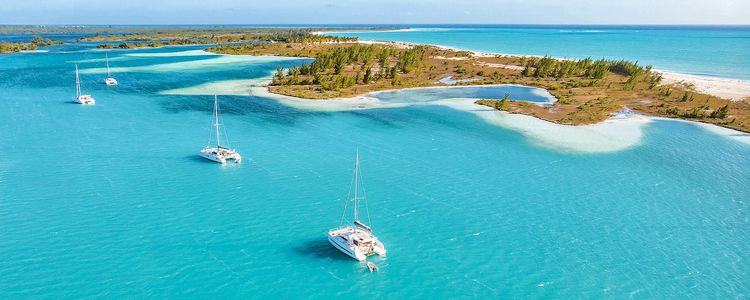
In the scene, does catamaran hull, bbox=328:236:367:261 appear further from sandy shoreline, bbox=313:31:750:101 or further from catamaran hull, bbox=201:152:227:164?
sandy shoreline, bbox=313:31:750:101

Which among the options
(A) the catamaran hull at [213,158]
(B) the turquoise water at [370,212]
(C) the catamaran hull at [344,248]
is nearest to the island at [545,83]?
(B) the turquoise water at [370,212]

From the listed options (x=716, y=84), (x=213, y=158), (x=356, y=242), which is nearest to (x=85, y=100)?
(x=213, y=158)

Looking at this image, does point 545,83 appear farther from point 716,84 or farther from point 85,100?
point 85,100

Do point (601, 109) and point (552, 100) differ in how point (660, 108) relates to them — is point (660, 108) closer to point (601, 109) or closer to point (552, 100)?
point (601, 109)

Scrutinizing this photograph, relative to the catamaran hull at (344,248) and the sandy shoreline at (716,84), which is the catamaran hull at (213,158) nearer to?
the catamaran hull at (344,248)

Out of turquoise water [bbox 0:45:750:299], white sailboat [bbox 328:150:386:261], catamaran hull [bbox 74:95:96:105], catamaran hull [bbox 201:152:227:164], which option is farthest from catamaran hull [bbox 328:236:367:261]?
catamaran hull [bbox 74:95:96:105]
